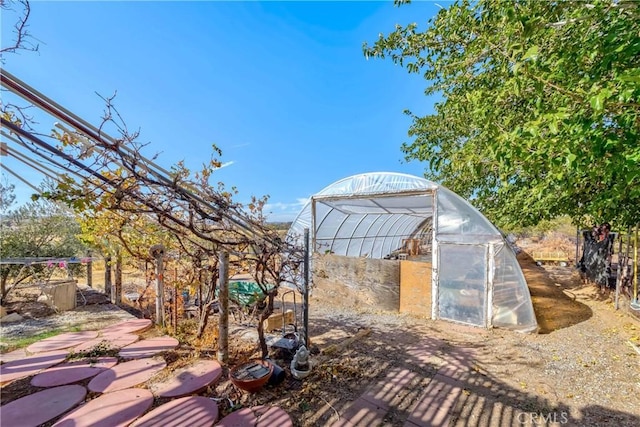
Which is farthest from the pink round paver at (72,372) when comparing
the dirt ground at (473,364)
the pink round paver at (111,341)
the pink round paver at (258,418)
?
the pink round paver at (258,418)

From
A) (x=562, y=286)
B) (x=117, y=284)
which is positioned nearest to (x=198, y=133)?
(x=117, y=284)

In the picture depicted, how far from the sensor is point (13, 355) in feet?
12.7

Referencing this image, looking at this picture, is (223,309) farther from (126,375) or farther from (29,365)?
(29,365)

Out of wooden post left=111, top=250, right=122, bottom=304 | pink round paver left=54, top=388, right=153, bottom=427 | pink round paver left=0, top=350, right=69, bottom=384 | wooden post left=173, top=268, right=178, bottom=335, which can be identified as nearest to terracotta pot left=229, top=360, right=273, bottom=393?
pink round paver left=54, top=388, right=153, bottom=427

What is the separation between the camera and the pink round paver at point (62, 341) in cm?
408

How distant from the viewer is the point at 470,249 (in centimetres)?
552

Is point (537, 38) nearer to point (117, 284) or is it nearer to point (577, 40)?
point (577, 40)

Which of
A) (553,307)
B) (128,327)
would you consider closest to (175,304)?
(128,327)

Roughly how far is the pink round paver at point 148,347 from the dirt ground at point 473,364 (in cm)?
23

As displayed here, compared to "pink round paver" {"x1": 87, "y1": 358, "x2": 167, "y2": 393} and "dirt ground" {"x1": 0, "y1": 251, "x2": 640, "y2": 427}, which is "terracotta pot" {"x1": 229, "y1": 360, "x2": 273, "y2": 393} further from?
"pink round paver" {"x1": 87, "y1": 358, "x2": 167, "y2": 393}

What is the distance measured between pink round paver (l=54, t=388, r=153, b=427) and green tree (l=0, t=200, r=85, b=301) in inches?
219

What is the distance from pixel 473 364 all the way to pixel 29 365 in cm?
612

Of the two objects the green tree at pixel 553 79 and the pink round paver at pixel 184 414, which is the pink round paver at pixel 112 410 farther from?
the green tree at pixel 553 79

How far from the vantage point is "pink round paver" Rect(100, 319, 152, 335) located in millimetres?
4742
